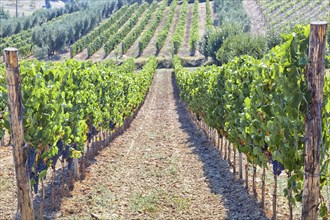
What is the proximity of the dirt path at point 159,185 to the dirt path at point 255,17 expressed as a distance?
53219 mm

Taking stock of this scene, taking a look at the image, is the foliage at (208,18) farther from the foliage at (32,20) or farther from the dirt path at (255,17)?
the foliage at (32,20)

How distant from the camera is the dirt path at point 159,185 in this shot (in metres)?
11.2

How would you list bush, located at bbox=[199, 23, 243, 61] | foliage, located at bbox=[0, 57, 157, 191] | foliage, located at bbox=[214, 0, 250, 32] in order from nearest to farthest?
foliage, located at bbox=[0, 57, 157, 191] < bush, located at bbox=[199, 23, 243, 61] < foliage, located at bbox=[214, 0, 250, 32]

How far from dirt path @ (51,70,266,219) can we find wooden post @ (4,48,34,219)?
172 inches

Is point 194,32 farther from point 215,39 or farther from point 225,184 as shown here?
point 225,184

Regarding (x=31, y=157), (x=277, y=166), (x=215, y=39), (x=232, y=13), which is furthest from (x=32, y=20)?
(x=277, y=166)

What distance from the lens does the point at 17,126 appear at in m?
6.53

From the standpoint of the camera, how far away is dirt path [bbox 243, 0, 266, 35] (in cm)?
7650

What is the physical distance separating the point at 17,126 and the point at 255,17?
277 feet

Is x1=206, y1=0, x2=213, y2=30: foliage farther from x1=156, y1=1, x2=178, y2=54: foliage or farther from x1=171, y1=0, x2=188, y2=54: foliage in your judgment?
x1=156, y1=1, x2=178, y2=54: foliage

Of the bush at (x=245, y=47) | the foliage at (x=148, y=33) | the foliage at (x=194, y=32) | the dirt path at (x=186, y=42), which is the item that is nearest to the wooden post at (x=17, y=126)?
the bush at (x=245, y=47)

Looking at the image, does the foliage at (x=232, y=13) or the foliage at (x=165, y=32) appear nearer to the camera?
the foliage at (x=165, y=32)

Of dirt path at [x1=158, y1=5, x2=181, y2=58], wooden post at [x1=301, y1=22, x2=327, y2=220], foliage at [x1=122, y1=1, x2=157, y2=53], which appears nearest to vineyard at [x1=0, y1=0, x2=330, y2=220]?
wooden post at [x1=301, y1=22, x2=327, y2=220]

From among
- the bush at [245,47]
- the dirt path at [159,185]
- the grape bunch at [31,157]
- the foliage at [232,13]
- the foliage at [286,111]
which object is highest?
the foliage at [232,13]
